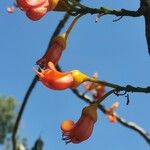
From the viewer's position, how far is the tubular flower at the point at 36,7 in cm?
240

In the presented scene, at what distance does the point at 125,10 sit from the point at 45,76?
1.34 ft

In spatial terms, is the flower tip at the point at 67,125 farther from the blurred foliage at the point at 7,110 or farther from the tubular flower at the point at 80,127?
the blurred foliage at the point at 7,110

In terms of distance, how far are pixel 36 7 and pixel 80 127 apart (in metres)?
0.46

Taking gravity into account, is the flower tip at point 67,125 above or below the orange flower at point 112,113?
below

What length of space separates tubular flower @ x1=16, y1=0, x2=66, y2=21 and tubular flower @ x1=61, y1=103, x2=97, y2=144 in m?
0.42

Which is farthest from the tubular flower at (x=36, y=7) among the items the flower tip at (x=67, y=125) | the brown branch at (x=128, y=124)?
the brown branch at (x=128, y=124)

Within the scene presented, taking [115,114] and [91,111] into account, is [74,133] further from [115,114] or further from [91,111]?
[115,114]

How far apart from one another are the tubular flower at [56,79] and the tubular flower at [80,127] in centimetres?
14

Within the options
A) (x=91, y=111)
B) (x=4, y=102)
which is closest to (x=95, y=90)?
(x=91, y=111)

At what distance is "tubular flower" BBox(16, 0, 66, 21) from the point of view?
7.86ft

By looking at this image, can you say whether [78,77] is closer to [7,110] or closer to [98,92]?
[98,92]

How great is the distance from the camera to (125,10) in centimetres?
254

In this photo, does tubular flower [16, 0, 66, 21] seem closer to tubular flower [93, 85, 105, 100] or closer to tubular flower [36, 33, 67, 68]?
tubular flower [36, 33, 67, 68]

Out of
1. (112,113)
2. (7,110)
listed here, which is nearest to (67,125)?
(112,113)
